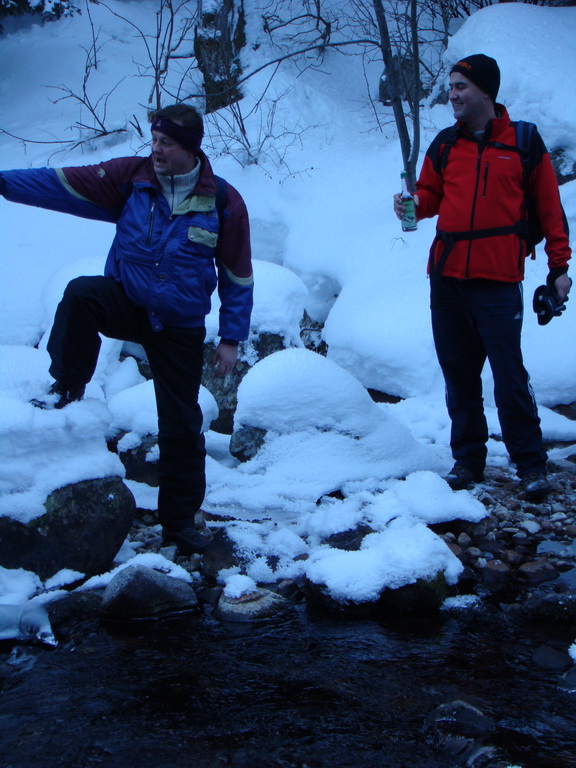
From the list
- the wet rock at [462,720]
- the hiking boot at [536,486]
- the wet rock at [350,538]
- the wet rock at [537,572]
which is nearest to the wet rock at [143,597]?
the wet rock at [350,538]

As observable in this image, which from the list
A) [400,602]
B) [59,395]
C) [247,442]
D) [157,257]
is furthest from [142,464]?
[400,602]

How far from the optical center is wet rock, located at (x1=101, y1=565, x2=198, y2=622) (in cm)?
293

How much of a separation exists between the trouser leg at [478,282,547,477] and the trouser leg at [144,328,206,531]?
5.24ft

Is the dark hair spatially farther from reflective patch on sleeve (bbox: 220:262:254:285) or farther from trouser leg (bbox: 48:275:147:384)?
trouser leg (bbox: 48:275:147:384)

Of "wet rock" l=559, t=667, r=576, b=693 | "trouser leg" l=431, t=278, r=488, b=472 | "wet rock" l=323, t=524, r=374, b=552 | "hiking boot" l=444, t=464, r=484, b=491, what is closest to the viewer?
"wet rock" l=559, t=667, r=576, b=693

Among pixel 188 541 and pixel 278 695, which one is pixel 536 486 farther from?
pixel 278 695

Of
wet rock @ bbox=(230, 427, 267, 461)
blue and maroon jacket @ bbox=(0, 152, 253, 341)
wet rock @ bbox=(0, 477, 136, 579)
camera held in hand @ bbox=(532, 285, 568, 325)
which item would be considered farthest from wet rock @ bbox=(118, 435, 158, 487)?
camera held in hand @ bbox=(532, 285, 568, 325)

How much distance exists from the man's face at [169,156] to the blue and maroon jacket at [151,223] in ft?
0.23

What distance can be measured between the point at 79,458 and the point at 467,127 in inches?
105

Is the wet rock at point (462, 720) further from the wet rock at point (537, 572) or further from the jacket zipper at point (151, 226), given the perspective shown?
the jacket zipper at point (151, 226)

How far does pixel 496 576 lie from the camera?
3.25 meters

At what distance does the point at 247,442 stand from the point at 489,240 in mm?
1962

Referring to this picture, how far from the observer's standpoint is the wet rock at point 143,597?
9.60 ft

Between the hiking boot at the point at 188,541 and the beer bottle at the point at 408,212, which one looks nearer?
the hiking boot at the point at 188,541
